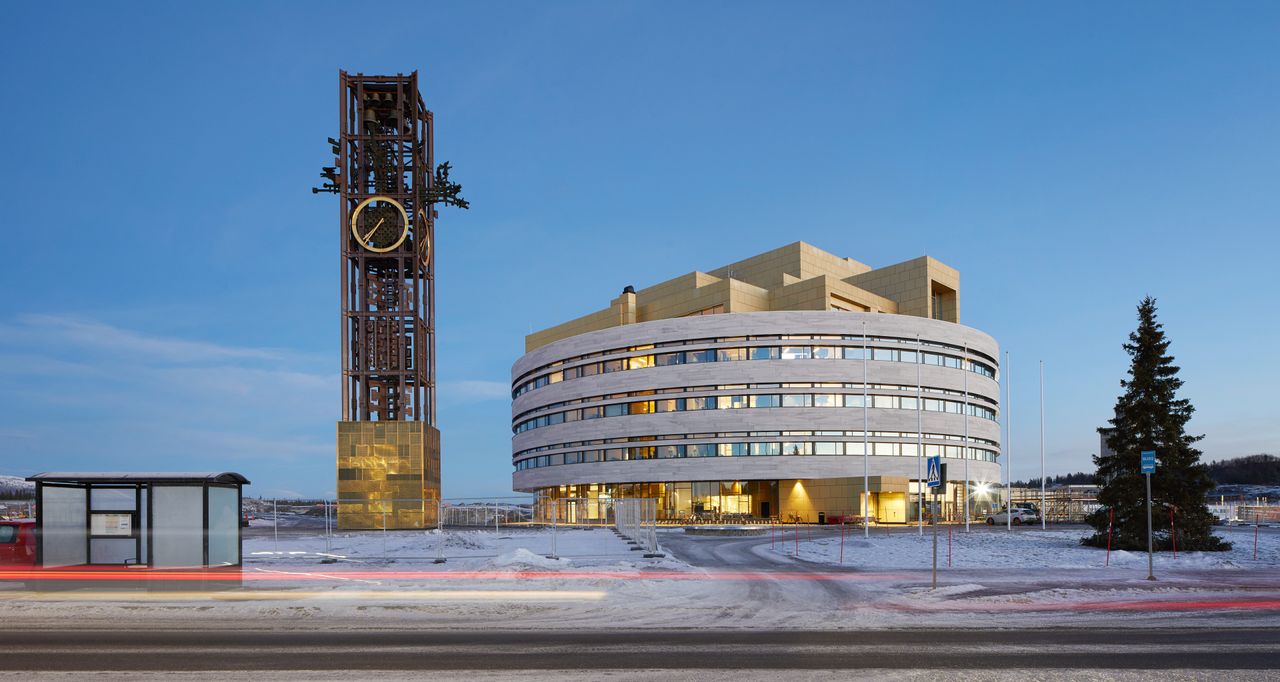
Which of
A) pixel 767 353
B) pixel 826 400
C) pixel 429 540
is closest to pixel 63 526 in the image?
pixel 429 540

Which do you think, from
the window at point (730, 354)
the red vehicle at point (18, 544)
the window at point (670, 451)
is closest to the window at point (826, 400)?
the window at point (730, 354)

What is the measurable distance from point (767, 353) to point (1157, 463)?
4890cm

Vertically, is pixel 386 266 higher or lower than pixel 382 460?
higher

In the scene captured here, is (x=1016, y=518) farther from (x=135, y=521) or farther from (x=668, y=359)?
(x=135, y=521)

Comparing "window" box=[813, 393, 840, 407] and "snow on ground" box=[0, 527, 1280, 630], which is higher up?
"window" box=[813, 393, 840, 407]

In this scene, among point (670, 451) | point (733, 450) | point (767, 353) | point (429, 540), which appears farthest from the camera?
point (670, 451)

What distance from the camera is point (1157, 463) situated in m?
33.2

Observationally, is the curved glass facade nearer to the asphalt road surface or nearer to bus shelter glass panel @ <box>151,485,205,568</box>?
bus shelter glass panel @ <box>151,485,205,568</box>

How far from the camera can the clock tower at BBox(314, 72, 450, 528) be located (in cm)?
6166

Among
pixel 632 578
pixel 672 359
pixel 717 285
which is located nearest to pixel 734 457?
pixel 672 359

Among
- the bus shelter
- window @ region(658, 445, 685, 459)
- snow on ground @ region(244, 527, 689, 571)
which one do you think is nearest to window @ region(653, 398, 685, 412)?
window @ region(658, 445, 685, 459)

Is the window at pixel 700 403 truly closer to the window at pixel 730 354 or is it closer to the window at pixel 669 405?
the window at pixel 669 405

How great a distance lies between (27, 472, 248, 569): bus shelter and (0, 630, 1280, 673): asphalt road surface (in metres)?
6.73

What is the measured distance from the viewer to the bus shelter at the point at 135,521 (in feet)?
67.8
